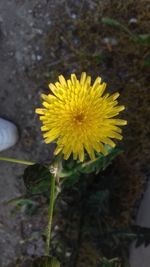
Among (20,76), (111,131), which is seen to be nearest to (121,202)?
(20,76)

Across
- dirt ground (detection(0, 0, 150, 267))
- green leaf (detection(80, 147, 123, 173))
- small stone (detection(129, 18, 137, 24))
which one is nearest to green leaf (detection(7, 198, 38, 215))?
dirt ground (detection(0, 0, 150, 267))

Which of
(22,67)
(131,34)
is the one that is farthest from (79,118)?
(22,67)

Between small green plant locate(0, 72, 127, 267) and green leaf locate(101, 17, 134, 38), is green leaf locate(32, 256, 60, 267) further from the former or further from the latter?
green leaf locate(101, 17, 134, 38)

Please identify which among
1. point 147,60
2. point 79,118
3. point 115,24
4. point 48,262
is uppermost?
point 115,24

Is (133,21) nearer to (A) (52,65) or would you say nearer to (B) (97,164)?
(A) (52,65)

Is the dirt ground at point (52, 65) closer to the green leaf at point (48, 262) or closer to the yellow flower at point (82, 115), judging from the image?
the yellow flower at point (82, 115)

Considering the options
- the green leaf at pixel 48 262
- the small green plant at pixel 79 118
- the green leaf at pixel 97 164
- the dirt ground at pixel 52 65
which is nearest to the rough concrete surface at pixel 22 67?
the dirt ground at pixel 52 65
